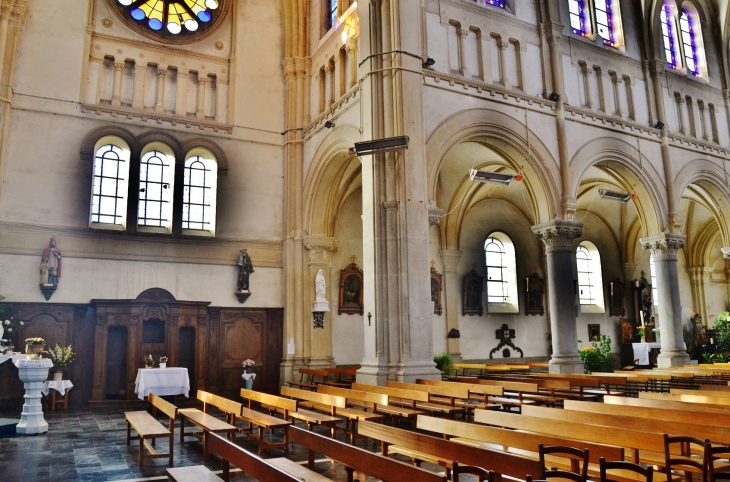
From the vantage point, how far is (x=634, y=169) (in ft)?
56.1

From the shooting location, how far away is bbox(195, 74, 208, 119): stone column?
1720 centimetres

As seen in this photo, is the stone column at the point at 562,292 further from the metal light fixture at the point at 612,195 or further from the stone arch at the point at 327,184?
the stone arch at the point at 327,184

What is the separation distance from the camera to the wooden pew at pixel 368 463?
363 cm

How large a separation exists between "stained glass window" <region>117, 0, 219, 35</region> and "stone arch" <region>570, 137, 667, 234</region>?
11.4 meters

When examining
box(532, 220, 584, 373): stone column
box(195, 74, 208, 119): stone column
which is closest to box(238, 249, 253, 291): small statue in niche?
box(195, 74, 208, 119): stone column

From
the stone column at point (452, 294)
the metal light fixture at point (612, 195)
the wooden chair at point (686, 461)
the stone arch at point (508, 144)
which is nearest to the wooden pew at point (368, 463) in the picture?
the wooden chair at point (686, 461)

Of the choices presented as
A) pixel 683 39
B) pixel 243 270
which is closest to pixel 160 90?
pixel 243 270

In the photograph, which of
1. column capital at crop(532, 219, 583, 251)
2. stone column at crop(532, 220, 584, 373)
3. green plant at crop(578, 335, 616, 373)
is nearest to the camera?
stone column at crop(532, 220, 584, 373)

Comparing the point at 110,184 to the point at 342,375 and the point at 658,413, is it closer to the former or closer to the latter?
the point at 342,375

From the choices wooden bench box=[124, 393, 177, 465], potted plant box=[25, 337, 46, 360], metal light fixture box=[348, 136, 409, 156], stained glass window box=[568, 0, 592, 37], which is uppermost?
stained glass window box=[568, 0, 592, 37]

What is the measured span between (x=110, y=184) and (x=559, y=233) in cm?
1172

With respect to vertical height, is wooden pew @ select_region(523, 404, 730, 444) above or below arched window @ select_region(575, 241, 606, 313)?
below

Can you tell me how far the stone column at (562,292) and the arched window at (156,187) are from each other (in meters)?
9.88

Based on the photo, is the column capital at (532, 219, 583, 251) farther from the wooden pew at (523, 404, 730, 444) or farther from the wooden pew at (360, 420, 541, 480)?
the wooden pew at (360, 420, 541, 480)
